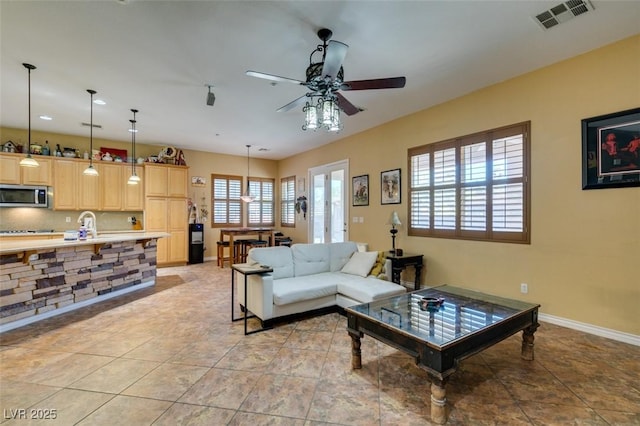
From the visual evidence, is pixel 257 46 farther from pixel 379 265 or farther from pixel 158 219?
pixel 158 219

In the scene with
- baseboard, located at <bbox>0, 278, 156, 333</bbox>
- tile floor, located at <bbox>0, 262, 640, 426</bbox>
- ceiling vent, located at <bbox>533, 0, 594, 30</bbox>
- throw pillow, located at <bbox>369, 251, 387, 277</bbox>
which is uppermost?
ceiling vent, located at <bbox>533, 0, 594, 30</bbox>

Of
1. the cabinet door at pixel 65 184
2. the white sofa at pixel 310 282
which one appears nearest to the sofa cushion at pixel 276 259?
the white sofa at pixel 310 282

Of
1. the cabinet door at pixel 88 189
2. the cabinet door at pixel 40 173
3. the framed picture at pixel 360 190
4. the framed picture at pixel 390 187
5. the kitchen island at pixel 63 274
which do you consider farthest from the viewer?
the cabinet door at pixel 88 189

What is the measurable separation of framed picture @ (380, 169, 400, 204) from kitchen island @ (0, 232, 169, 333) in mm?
4338

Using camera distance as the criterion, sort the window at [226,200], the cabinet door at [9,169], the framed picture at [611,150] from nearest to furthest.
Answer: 1. the framed picture at [611,150]
2. the cabinet door at [9,169]
3. the window at [226,200]

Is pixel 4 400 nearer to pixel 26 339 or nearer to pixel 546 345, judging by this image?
pixel 26 339

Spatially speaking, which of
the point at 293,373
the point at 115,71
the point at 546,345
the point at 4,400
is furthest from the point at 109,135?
the point at 546,345

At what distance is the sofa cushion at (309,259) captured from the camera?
4129 millimetres

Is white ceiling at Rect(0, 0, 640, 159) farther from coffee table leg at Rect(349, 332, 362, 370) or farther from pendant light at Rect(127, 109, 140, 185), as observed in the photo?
coffee table leg at Rect(349, 332, 362, 370)

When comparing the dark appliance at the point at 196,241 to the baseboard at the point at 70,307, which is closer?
the baseboard at the point at 70,307

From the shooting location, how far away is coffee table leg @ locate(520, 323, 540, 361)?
8.45 feet

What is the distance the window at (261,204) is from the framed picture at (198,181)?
1.35 meters

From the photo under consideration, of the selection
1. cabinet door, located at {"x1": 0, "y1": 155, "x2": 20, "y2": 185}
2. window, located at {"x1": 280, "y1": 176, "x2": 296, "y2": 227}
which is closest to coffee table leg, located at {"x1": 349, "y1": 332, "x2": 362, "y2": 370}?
window, located at {"x1": 280, "y1": 176, "x2": 296, "y2": 227}

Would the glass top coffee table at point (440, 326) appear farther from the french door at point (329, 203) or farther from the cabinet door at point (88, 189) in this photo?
the cabinet door at point (88, 189)
